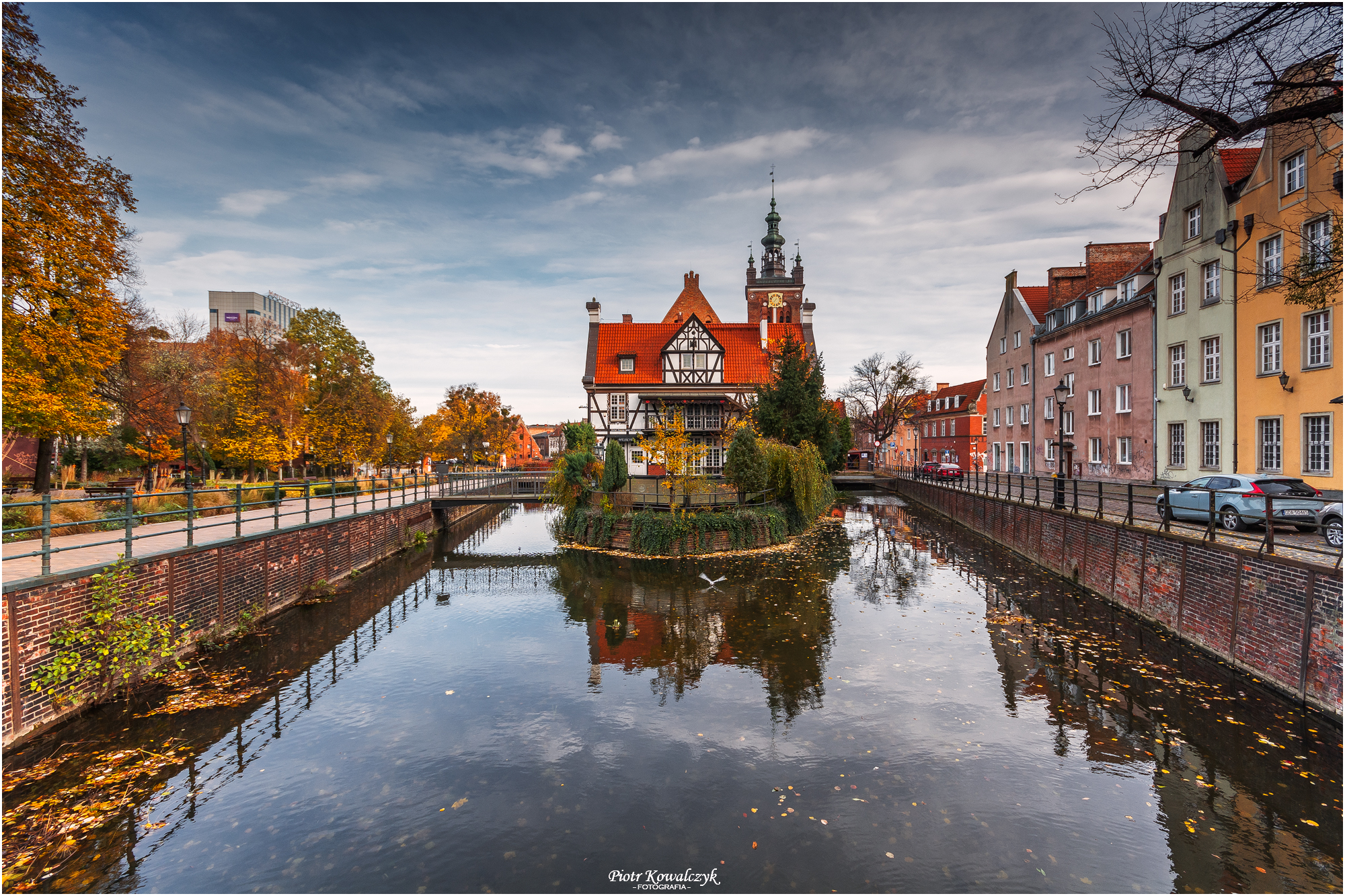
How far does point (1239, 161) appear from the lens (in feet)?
72.4

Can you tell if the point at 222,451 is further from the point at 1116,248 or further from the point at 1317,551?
the point at 1116,248

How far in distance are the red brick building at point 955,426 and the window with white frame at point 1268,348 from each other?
112ft

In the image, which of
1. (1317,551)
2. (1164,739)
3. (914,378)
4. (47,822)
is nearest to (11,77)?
(47,822)

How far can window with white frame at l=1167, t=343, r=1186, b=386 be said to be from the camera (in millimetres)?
23578

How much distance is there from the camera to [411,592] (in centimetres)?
1592

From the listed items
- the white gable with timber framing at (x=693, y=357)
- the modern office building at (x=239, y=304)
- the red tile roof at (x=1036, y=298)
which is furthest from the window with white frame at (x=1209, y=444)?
the modern office building at (x=239, y=304)

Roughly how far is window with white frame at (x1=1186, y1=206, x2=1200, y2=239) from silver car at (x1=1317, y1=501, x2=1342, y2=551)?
1685 cm

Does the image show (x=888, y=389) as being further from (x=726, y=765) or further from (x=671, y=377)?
(x=726, y=765)

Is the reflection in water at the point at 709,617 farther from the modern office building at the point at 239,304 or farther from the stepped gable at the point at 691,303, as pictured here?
the modern office building at the point at 239,304

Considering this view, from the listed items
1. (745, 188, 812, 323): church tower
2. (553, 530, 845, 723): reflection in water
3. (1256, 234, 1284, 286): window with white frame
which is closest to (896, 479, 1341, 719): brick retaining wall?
(553, 530, 845, 723): reflection in water

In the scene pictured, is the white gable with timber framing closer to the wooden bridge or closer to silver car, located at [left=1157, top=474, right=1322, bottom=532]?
the wooden bridge

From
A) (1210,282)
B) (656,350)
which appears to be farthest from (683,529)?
(656,350)

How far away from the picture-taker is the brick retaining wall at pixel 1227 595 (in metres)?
7.55

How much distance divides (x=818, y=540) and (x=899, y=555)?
345 cm
